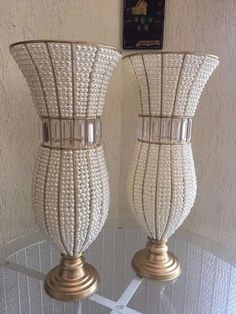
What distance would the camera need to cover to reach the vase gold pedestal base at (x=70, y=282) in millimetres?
500

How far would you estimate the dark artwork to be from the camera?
67 centimetres

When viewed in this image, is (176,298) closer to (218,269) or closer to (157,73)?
(218,269)

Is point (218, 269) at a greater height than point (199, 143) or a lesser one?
lesser

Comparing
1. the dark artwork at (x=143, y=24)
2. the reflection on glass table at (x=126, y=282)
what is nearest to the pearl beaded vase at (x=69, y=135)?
the reflection on glass table at (x=126, y=282)

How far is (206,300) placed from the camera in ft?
1.92

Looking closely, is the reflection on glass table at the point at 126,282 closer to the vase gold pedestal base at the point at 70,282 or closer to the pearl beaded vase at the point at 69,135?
the vase gold pedestal base at the point at 70,282

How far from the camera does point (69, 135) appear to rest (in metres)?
0.43

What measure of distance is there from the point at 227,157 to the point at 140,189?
12.6 inches

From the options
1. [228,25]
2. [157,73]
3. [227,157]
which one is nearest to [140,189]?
[157,73]

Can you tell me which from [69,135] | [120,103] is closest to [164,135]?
[69,135]

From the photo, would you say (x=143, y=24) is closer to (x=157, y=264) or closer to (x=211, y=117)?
(x=211, y=117)

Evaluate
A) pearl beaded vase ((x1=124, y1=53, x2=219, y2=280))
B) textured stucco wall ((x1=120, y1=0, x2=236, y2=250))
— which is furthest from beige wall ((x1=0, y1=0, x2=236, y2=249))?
pearl beaded vase ((x1=124, y1=53, x2=219, y2=280))

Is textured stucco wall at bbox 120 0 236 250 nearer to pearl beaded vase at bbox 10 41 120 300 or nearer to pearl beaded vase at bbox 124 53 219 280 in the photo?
pearl beaded vase at bbox 124 53 219 280

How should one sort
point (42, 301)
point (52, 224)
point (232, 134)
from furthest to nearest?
1. point (232, 134)
2. point (42, 301)
3. point (52, 224)
